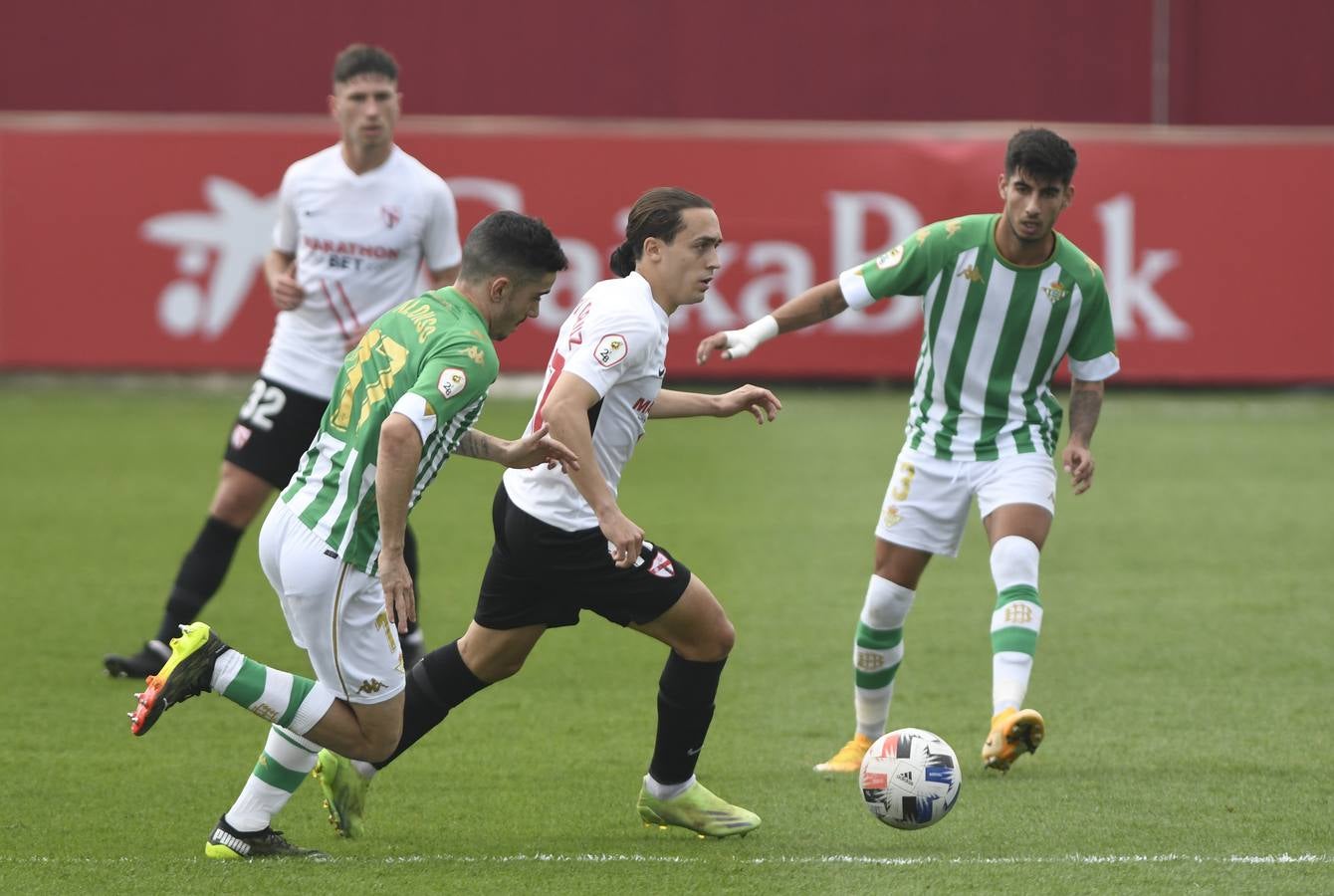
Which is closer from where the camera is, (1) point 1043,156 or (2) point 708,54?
(1) point 1043,156

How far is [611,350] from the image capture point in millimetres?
5324

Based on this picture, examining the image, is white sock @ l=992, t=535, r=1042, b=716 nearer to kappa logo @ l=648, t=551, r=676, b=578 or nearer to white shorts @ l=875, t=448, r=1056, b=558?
white shorts @ l=875, t=448, r=1056, b=558

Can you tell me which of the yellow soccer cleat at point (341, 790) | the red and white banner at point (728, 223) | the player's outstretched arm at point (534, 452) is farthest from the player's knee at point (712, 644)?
the red and white banner at point (728, 223)

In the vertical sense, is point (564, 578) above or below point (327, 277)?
below

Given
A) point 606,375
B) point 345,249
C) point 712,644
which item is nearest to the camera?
point 606,375

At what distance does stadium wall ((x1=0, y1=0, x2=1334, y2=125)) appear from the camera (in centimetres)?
1878

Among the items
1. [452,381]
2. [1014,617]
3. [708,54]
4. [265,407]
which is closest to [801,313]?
[1014,617]

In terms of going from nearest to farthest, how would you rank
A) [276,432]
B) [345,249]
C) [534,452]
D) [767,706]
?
1. [534,452]
2. [767,706]
3. [276,432]
4. [345,249]

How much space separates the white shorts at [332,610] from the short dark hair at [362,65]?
9.47ft

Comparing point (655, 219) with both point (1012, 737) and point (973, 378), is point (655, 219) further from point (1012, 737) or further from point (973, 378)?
point (1012, 737)

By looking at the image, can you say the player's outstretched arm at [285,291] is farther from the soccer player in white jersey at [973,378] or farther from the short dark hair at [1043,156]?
the short dark hair at [1043,156]

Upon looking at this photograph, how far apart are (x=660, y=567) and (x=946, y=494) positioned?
1394 millimetres

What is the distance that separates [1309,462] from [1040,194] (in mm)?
7466

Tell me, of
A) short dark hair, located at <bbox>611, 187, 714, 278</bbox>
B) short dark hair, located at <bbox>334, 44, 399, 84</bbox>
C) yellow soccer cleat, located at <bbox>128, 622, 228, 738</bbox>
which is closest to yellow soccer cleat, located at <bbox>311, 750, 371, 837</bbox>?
yellow soccer cleat, located at <bbox>128, 622, 228, 738</bbox>
